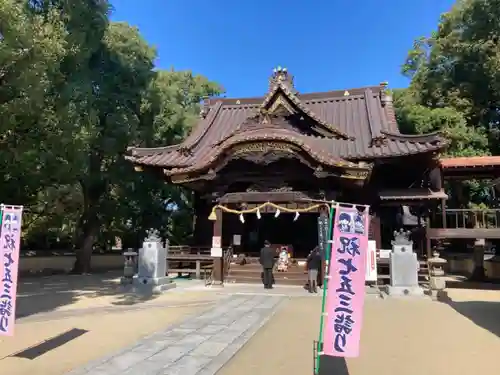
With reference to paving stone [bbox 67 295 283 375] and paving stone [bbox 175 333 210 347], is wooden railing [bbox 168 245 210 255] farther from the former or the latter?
paving stone [bbox 175 333 210 347]

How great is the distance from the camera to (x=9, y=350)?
659 centimetres

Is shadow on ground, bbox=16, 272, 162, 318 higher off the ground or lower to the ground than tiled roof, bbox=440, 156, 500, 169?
lower

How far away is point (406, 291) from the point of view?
1266 cm

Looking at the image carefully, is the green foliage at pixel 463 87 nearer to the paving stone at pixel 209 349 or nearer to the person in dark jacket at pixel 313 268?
the person in dark jacket at pixel 313 268

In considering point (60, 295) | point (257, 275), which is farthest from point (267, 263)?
point (60, 295)

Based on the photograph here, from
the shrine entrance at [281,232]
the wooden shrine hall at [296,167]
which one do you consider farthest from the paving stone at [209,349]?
the shrine entrance at [281,232]

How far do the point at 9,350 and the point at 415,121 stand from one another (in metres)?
22.3

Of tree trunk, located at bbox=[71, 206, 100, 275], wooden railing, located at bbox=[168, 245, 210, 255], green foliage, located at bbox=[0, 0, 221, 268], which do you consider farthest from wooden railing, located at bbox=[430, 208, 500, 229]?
tree trunk, located at bbox=[71, 206, 100, 275]

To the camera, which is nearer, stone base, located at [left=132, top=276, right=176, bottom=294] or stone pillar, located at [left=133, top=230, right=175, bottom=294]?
stone base, located at [left=132, top=276, right=176, bottom=294]

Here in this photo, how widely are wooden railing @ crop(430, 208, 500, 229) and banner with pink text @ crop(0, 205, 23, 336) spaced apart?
1501cm

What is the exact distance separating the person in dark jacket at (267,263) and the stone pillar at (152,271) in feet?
10.4

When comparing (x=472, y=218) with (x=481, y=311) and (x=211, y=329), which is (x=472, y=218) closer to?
(x=481, y=311)

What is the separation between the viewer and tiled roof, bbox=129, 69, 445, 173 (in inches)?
623

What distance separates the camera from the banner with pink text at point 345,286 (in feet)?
17.4
